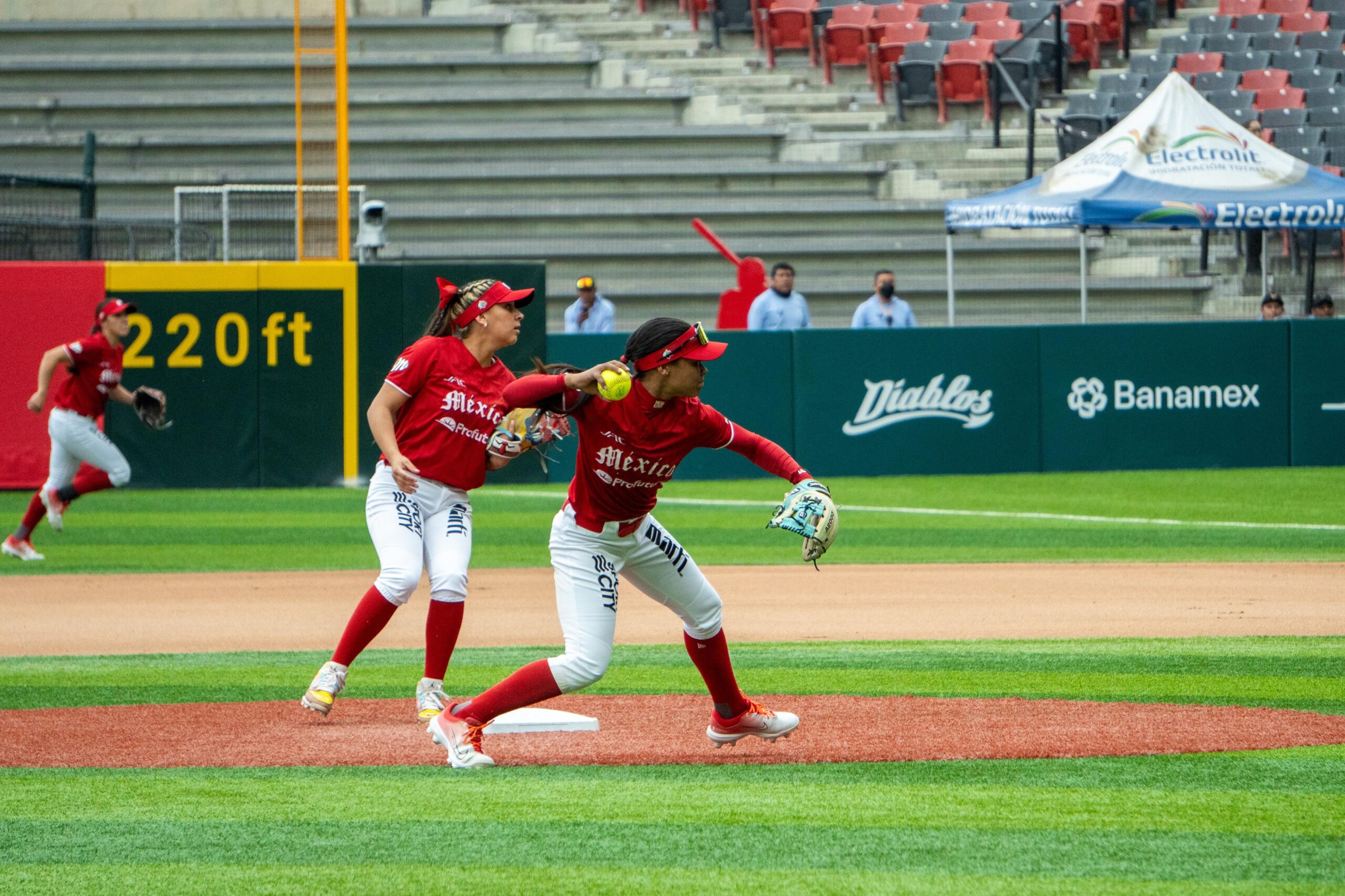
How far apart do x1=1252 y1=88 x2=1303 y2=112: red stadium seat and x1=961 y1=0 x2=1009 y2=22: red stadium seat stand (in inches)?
200

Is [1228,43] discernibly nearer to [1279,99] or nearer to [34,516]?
[1279,99]

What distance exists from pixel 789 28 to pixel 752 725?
25.1m

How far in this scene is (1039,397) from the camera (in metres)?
19.7

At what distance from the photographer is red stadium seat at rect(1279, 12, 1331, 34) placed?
27.2 metres

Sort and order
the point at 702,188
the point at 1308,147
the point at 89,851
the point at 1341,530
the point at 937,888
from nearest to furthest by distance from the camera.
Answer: the point at 937,888 < the point at 89,851 < the point at 1341,530 < the point at 1308,147 < the point at 702,188

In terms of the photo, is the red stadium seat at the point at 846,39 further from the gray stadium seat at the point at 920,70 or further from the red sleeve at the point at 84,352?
the red sleeve at the point at 84,352

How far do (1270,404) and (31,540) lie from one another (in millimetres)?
13958

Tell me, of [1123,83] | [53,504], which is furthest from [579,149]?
[53,504]

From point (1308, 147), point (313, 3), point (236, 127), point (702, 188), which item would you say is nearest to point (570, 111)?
point (702, 188)

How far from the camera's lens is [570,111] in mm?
28688

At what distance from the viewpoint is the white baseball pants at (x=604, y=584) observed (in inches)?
239

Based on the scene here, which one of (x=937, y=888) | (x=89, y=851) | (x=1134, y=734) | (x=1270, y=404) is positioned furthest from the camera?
(x=1270, y=404)

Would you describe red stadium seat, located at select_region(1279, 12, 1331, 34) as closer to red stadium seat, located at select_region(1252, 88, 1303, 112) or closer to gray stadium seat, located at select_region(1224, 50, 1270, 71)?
gray stadium seat, located at select_region(1224, 50, 1270, 71)

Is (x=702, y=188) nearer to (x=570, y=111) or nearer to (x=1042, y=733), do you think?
(x=570, y=111)
